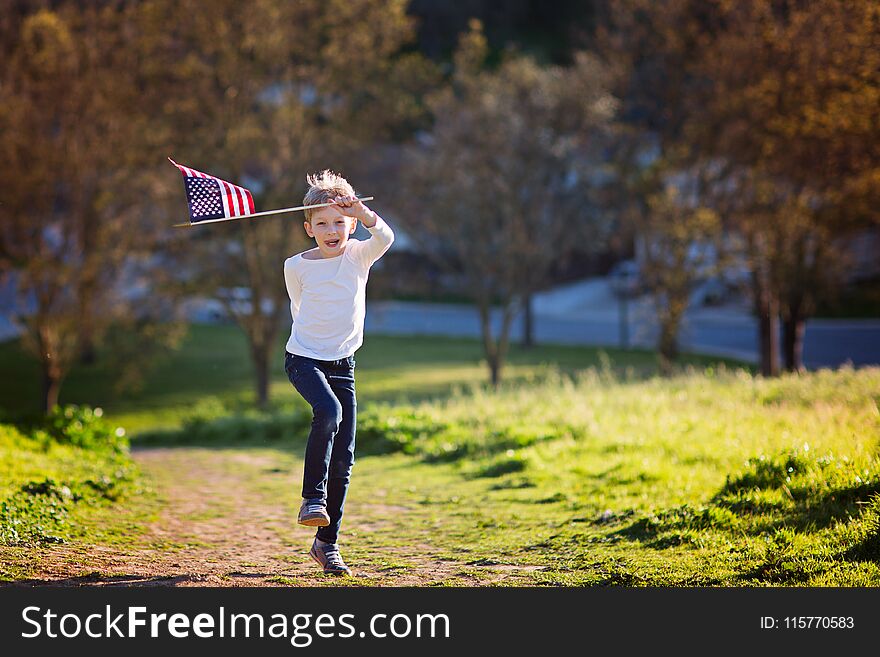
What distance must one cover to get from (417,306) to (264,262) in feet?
83.9

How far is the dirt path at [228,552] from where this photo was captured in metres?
5.03

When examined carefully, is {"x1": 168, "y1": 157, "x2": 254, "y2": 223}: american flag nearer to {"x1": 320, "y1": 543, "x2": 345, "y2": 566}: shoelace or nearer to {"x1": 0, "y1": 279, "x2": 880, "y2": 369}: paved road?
{"x1": 320, "y1": 543, "x2": 345, "y2": 566}: shoelace

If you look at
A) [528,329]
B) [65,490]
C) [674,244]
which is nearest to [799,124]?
[674,244]

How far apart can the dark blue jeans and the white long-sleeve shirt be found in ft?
0.24

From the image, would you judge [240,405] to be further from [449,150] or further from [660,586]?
[660,586]

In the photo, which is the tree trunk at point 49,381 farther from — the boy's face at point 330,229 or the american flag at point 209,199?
the boy's face at point 330,229

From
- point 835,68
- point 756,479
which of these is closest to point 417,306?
point 835,68

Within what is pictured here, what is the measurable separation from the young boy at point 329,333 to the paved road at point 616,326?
736 inches

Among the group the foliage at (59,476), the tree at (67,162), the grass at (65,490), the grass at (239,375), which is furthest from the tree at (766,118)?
the grass at (65,490)


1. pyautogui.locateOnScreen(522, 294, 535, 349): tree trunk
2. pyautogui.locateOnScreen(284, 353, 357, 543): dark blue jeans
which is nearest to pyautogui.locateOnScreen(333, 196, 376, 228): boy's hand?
pyautogui.locateOnScreen(284, 353, 357, 543): dark blue jeans

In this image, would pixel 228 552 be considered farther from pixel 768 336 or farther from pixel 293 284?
pixel 768 336

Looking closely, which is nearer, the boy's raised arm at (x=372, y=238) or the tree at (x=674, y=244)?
the boy's raised arm at (x=372, y=238)

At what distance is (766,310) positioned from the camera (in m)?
22.0

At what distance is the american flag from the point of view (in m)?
5.82
